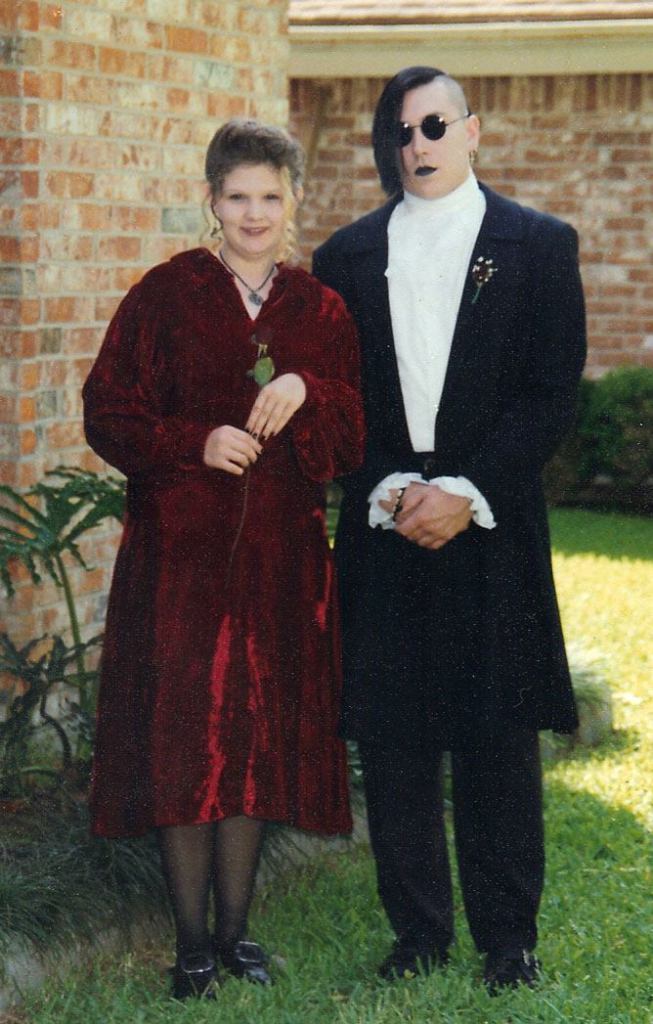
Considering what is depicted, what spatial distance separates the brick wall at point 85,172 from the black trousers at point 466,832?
5.44ft

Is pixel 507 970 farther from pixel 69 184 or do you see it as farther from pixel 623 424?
pixel 623 424

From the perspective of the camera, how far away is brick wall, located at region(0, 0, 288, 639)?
5156 millimetres

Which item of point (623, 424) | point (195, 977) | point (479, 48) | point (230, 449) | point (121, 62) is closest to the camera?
point (230, 449)

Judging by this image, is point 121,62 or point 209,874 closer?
point 209,874

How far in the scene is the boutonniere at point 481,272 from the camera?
12.7 ft

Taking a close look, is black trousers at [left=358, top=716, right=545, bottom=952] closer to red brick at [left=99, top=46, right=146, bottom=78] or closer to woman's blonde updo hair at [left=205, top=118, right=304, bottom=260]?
woman's blonde updo hair at [left=205, top=118, right=304, bottom=260]

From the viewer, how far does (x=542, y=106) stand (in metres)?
11.4

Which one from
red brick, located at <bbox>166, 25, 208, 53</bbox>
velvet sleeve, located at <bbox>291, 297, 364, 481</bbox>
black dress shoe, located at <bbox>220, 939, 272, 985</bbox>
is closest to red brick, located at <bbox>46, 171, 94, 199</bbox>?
red brick, located at <bbox>166, 25, 208, 53</bbox>

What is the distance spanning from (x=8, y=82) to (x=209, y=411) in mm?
1737

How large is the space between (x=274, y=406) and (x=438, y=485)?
404 millimetres

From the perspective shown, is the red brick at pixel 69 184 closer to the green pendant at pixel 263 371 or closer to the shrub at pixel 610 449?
the green pendant at pixel 263 371

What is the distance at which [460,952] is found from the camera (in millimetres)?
4336

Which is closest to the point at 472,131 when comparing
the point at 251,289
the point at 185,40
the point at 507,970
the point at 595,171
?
the point at 251,289

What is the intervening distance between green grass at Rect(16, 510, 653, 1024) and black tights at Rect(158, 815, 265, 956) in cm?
14
